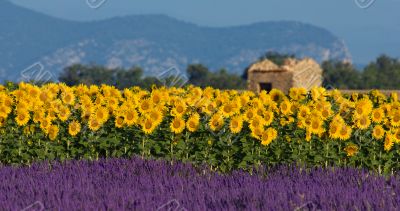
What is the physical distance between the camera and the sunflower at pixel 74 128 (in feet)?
32.3

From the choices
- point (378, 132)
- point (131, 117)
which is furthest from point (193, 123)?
point (378, 132)

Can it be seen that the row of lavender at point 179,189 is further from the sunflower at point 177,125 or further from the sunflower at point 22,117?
the sunflower at point 22,117

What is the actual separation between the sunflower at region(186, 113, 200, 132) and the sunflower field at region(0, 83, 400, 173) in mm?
12

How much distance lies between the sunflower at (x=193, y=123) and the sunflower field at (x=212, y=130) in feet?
0.04

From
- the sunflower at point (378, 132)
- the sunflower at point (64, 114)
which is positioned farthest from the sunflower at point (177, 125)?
the sunflower at point (378, 132)

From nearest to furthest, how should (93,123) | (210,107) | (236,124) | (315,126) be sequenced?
(236,124) < (315,126) < (210,107) < (93,123)

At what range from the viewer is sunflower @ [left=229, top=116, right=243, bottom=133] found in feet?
29.9

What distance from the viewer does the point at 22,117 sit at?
33.3 ft

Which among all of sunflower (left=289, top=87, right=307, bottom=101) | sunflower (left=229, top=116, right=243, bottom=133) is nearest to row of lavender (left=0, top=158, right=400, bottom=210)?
sunflower (left=229, top=116, right=243, bottom=133)

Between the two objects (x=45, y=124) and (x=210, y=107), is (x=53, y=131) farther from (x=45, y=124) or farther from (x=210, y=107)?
(x=210, y=107)

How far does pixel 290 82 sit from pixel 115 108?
2118cm

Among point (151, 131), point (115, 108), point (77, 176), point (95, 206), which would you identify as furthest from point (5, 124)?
point (95, 206)

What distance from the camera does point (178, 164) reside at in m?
6.95

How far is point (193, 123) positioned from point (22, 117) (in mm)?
2454
